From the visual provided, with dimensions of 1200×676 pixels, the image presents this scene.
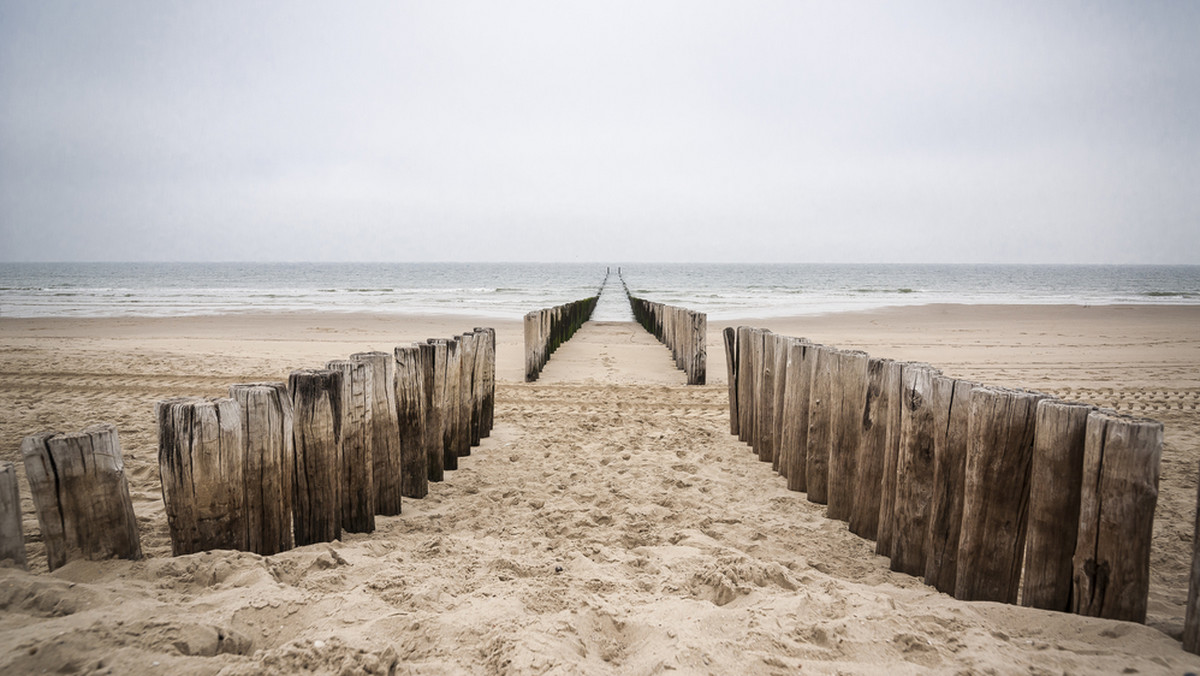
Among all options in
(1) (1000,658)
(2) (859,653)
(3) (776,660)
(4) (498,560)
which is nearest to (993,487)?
(1) (1000,658)

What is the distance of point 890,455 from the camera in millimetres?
3426

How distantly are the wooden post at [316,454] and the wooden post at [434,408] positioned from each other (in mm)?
1186

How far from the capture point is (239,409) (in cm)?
300

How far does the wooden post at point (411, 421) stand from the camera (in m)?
4.25

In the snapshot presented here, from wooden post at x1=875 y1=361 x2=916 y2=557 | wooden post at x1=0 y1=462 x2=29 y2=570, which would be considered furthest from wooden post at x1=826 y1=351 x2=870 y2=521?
wooden post at x1=0 y1=462 x2=29 y2=570

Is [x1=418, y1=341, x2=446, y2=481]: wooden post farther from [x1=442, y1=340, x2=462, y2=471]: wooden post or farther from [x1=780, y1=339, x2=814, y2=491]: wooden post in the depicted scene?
[x1=780, y1=339, x2=814, y2=491]: wooden post

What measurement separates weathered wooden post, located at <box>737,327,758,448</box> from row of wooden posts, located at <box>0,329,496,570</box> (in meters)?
3.09

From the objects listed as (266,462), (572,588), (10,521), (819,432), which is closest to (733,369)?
(819,432)

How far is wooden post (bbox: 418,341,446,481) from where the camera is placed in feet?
15.4

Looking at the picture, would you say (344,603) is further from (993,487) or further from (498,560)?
(993,487)

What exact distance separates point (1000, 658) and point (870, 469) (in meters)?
1.47

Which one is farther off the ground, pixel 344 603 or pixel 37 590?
pixel 37 590

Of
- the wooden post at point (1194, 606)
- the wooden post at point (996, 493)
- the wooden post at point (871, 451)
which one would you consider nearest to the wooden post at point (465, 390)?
the wooden post at point (871, 451)

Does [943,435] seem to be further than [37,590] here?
Yes
